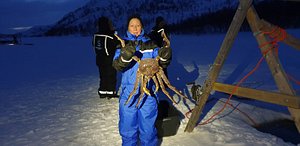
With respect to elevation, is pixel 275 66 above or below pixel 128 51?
below

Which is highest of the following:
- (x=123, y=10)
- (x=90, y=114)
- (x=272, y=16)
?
(x=123, y=10)

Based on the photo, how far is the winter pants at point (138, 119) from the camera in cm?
335

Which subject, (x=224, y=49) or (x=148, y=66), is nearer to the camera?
(x=148, y=66)

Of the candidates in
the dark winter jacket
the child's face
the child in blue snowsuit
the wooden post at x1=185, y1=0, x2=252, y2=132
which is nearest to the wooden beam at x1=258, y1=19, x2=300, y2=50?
the wooden post at x1=185, y1=0, x2=252, y2=132

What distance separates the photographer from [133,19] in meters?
3.29

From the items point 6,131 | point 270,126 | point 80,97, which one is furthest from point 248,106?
point 6,131

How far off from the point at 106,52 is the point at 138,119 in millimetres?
2765

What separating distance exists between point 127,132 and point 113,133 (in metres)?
1.18

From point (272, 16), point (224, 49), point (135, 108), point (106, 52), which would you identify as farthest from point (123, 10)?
point (135, 108)

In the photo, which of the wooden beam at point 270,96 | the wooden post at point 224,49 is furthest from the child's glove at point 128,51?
the wooden beam at point 270,96

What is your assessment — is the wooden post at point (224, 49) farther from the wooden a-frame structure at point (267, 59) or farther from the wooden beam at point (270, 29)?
the wooden beam at point (270, 29)

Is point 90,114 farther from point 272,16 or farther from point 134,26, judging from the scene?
point 272,16

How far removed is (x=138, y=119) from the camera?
136 inches

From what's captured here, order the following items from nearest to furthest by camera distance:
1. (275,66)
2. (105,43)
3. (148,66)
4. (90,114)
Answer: (148,66)
(275,66)
(90,114)
(105,43)
